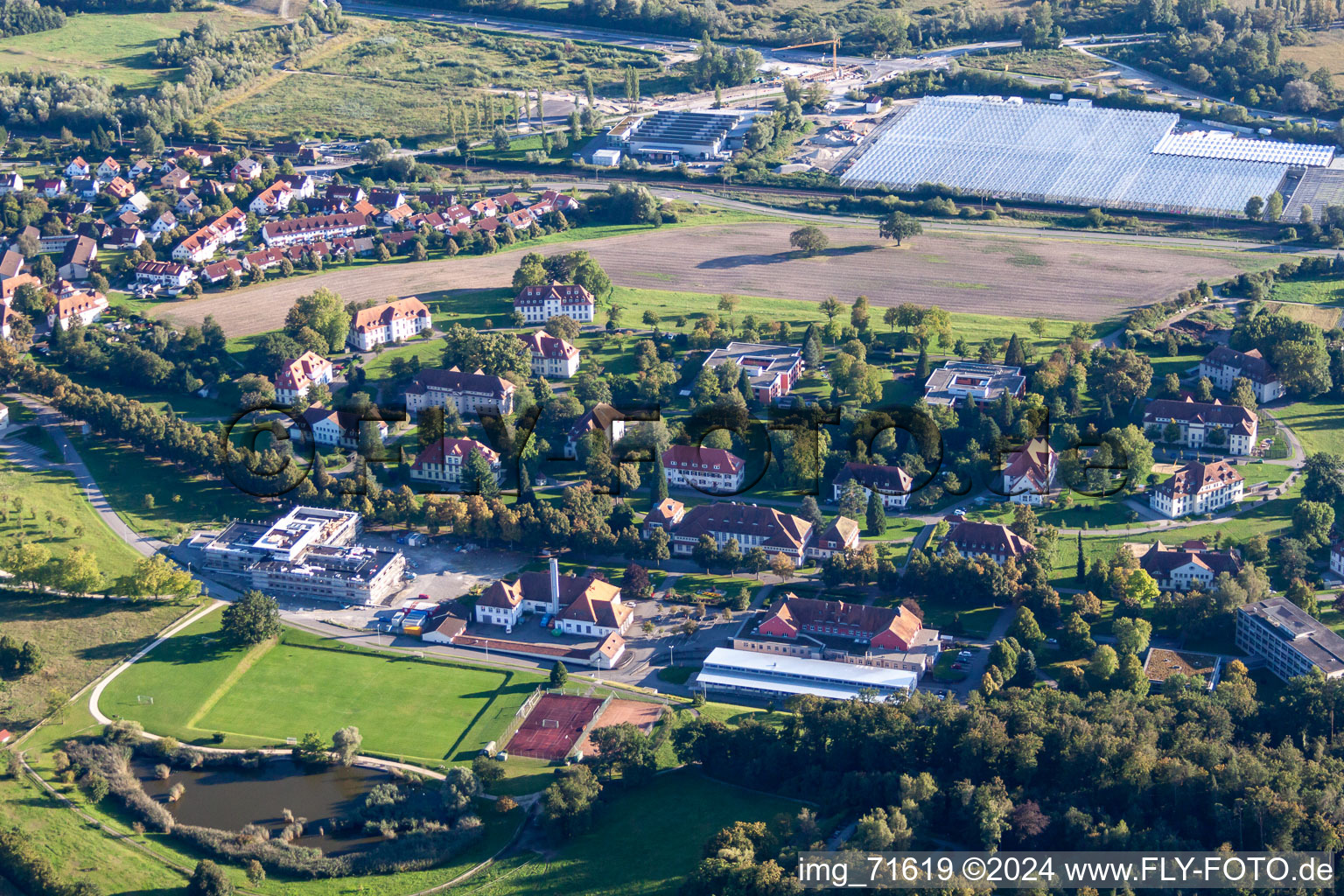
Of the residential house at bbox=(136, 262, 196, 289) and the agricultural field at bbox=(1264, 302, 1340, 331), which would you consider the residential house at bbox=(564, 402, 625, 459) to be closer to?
the residential house at bbox=(136, 262, 196, 289)

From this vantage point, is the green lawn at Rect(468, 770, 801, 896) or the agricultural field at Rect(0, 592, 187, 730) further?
the agricultural field at Rect(0, 592, 187, 730)

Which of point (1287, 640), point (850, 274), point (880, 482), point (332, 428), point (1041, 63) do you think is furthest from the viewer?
point (1041, 63)

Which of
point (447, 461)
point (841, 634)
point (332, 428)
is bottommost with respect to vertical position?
point (841, 634)

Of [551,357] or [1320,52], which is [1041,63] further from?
[551,357]

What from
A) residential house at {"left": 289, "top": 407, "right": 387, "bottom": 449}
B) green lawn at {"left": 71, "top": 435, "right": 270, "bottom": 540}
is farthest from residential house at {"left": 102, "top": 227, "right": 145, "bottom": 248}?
residential house at {"left": 289, "top": 407, "right": 387, "bottom": 449}

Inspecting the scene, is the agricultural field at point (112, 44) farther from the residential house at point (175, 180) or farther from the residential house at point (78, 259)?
the residential house at point (78, 259)

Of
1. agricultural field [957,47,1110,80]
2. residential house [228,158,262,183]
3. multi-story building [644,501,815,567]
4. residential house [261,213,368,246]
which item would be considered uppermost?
agricultural field [957,47,1110,80]

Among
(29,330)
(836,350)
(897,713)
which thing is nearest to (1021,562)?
(897,713)

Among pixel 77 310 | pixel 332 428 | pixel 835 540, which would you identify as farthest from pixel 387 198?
pixel 835 540
